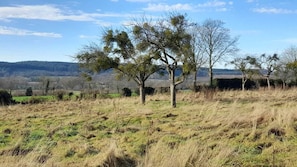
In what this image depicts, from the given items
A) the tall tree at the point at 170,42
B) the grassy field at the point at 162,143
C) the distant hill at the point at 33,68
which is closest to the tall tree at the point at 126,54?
the tall tree at the point at 170,42

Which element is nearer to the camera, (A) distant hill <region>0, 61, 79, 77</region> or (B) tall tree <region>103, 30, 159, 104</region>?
(B) tall tree <region>103, 30, 159, 104</region>

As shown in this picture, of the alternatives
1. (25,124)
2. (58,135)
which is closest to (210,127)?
(58,135)

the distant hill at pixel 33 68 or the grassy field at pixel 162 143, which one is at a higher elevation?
the distant hill at pixel 33 68

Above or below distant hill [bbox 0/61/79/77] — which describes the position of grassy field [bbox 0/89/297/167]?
below

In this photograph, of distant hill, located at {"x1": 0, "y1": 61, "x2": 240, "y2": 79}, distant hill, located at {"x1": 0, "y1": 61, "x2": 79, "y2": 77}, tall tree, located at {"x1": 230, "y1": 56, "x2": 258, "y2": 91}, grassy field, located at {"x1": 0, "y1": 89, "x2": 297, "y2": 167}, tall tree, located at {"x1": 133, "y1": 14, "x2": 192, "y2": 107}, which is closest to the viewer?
grassy field, located at {"x1": 0, "y1": 89, "x2": 297, "y2": 167}

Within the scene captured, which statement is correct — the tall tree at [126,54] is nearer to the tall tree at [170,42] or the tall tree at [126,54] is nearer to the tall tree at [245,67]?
the tall tree at [170,42]

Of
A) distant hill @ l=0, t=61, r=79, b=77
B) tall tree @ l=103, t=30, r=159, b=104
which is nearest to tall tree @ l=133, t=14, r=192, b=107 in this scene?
tall tree @ l=103, t=30, r=159, b=104

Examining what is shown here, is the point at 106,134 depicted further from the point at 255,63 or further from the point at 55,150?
the point at 255,63

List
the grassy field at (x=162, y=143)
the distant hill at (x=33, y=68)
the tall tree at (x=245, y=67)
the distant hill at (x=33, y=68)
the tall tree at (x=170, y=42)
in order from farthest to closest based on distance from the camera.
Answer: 1. the distant hill at (x=33, y=68)
2. the distant hill at (x=33, y=68)
3. the tall tree at (x=245, y=67)
4. the tall tree at (x=170, y=42)
5. the grassy field at (x=162, y=143)

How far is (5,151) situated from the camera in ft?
28.5

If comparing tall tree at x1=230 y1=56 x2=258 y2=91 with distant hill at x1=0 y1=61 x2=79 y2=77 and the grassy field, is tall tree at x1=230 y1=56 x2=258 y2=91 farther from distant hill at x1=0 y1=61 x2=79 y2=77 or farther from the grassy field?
distant hill at x1=0 y1=61 x2=79 y2=77

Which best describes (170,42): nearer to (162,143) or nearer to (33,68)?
(162,143)

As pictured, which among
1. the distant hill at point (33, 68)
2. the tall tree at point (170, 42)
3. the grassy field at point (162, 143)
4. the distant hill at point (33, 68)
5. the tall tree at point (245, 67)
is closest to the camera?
the grassy field at point (162, 143)

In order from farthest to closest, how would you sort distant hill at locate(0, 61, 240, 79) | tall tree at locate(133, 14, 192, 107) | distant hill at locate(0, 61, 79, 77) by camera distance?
distant hill at locate(0, 61, 79, 77) → distant hill at locate(0, 61, 240, 79) → tall tree at locate(133, 14, 192, 107)
